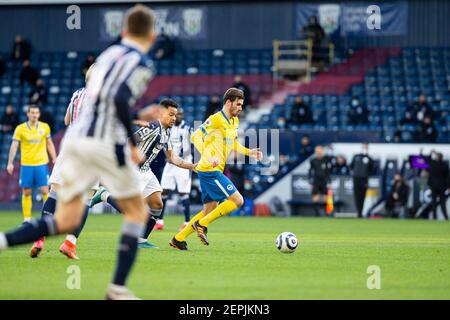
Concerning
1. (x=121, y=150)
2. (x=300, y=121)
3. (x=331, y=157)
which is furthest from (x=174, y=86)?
(x=121, y=150)

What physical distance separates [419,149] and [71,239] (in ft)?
61.0

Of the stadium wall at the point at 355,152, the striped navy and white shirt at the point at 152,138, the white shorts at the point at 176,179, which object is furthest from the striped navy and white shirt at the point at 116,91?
the stadium wall at the point at 355,152

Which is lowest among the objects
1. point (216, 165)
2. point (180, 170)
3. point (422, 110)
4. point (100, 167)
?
point (180, 170)

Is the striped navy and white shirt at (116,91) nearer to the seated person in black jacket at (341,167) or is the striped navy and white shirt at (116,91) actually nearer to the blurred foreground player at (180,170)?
the blurred foreground player at (180,170)

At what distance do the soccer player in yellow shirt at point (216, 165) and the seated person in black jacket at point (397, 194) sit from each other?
13925mm

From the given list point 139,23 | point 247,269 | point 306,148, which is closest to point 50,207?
point 247,269

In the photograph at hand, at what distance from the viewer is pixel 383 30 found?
37.1 meters

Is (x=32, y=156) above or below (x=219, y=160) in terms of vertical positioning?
below

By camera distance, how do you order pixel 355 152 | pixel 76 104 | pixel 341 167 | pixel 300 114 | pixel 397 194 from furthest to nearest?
1. pixel 300 114
2. pixel 355 152
3. pixel 341 167
4. pixel 397 194
5. pixel 76 104

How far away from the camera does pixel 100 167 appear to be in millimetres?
7461

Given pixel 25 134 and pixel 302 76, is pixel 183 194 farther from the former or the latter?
pixel 302 76

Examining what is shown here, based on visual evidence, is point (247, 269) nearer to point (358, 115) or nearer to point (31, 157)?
point (31, 157)

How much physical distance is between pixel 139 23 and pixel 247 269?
3914 mm
